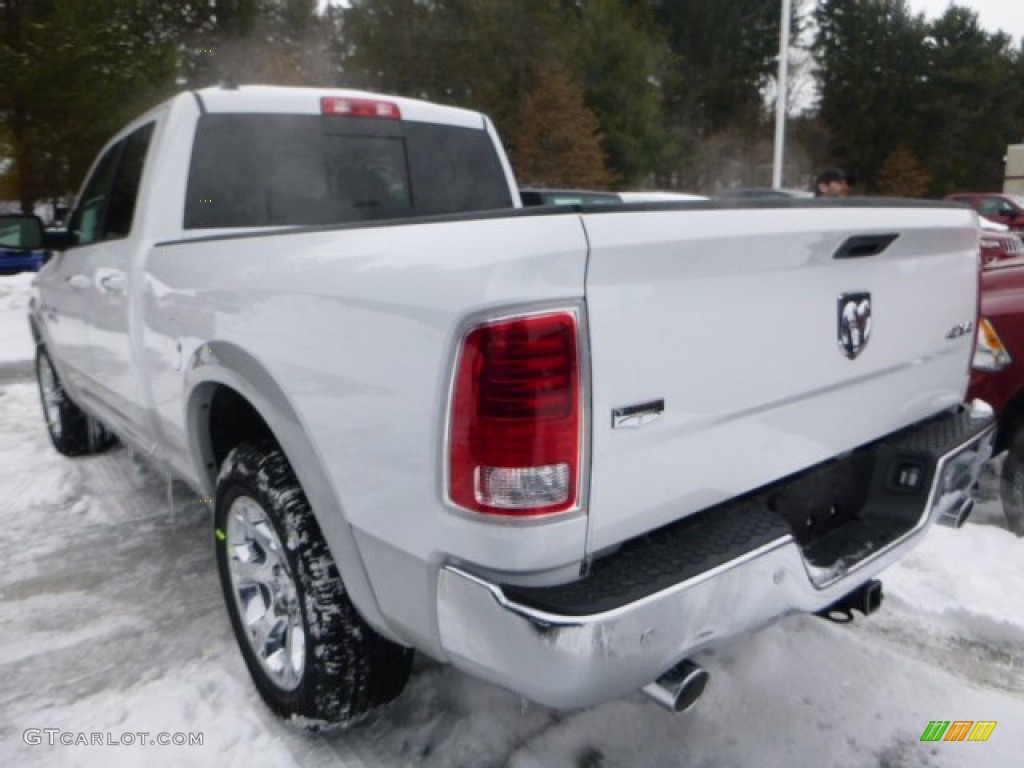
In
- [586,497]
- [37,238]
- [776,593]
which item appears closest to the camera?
[586,497]

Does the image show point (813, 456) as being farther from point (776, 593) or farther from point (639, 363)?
point (639, 363)

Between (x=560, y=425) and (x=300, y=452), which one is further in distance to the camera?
(x=300, y=452)

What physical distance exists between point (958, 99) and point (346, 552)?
162ft

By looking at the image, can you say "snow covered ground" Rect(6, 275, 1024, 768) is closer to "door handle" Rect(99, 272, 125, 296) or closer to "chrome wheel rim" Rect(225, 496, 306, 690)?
"chrome wheel rim" Rect(225, 496, 306, 690)

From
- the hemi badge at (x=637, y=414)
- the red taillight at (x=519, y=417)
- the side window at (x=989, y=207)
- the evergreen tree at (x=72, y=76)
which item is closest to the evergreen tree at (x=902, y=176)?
the side window at (x=989, y=207)

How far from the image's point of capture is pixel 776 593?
6.13 feet

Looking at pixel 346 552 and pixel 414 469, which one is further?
pixel 346 552

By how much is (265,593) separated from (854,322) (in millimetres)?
1854

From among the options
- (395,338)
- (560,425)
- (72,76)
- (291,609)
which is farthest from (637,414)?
(72,76)

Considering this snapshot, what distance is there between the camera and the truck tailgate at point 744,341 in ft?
5.45

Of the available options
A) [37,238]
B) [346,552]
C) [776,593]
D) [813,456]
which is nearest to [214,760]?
[346,552]

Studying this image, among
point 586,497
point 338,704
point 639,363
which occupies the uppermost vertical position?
point 639,363

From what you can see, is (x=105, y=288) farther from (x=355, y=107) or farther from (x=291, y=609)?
(x=291, y=609)

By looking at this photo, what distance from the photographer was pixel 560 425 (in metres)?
1.61
